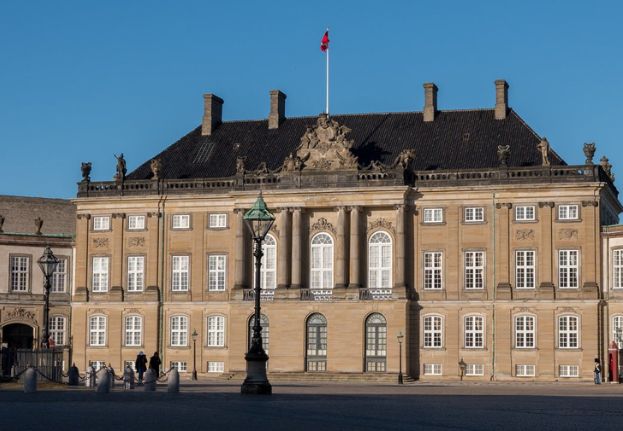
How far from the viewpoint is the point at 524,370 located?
72750 millimetres

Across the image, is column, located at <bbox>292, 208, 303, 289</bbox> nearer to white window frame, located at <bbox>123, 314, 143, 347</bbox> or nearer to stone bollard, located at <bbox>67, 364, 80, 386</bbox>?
white window frame, located at <bbox>123, 314, 143, 347</bbox>

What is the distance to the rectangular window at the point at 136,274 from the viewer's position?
80312 millimetres

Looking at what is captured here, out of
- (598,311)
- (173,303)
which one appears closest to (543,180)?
(598,311)

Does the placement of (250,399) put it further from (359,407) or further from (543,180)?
(543,180)

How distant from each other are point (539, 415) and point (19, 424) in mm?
11977

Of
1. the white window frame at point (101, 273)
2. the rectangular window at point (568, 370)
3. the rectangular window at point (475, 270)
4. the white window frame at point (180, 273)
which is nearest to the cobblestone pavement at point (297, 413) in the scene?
the rectangular window at point (568, 370)

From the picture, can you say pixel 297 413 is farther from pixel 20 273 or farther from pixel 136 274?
pixel 20 273

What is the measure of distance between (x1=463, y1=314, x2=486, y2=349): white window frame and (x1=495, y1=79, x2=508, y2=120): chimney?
11983mm

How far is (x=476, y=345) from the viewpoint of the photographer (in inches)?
2913

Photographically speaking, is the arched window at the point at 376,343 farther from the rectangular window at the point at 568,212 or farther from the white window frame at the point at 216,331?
the rectangular window at the point at 568,212

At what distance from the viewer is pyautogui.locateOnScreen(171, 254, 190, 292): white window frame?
79625 millimetres

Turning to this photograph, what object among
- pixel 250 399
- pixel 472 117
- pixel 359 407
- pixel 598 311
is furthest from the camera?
pixel 472 117

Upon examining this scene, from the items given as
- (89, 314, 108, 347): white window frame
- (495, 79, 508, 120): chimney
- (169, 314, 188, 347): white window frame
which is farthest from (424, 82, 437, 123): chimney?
(89, 314, 108, 347): white window frame

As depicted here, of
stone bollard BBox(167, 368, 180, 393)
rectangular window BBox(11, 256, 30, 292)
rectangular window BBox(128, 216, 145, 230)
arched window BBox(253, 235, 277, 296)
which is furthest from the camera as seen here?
rectangular window BBox(11, 256, 30, 292)
